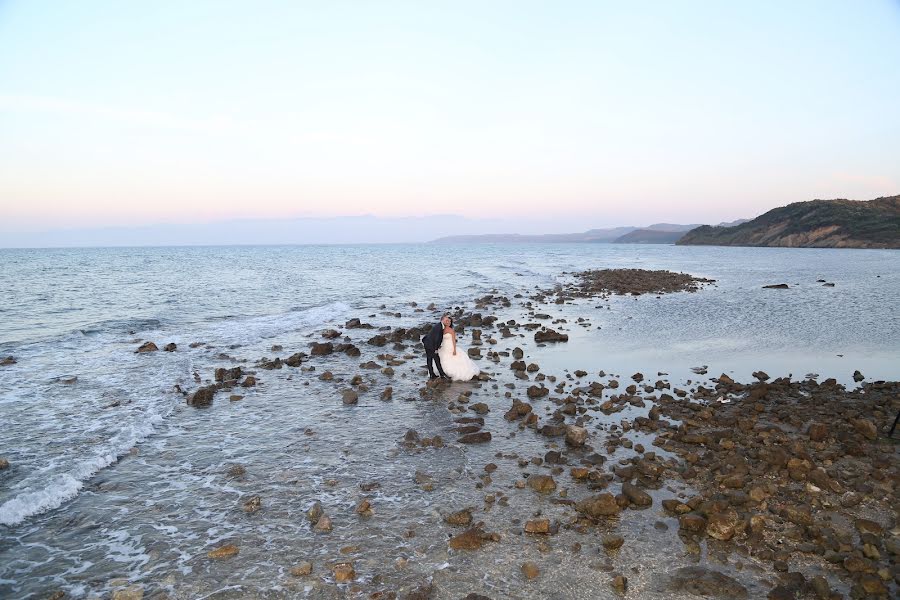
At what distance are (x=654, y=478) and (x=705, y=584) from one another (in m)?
2.88

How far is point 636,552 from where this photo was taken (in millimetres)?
7262

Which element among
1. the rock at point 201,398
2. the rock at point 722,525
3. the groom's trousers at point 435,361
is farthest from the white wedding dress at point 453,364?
the rock at point 722,525

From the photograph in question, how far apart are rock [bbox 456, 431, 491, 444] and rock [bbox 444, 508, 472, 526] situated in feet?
10.7

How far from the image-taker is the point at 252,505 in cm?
862

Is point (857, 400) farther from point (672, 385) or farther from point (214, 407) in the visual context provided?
point (214, 407)

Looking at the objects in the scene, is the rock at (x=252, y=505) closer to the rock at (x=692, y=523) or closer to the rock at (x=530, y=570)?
the rock at (x=530, y=570)

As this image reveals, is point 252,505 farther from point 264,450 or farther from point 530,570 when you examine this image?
point 530,570

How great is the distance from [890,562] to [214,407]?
15.0m

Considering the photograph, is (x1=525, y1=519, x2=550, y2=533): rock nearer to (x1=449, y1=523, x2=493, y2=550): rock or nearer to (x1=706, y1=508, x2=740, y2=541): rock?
(x1=449, y1=523, x2=493, y2=550): rock

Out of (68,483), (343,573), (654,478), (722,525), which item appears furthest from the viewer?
(68,483)

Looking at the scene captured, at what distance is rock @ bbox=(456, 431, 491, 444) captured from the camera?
37.4 ft

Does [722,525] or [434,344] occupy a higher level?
[434,344]

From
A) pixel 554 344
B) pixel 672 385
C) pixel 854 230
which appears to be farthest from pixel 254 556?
pixel 854 230

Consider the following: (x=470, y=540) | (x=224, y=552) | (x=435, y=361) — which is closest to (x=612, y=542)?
(x=470, y=540)
